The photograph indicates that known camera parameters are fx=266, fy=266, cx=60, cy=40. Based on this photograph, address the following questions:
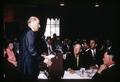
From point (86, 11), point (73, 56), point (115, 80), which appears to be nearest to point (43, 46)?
point (73, 56)

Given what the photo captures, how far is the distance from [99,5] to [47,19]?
841 millimetres

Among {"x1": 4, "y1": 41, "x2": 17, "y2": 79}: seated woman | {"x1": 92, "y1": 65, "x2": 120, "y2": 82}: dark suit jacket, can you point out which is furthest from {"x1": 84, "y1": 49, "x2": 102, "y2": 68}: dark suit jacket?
{"x1": 4, "y1": 41, "x2": 17, "y2": 79}: seated woman

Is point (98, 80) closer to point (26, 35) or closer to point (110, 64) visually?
point (110, 64)

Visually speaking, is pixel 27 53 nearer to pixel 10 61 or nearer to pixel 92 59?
pixel 10 61

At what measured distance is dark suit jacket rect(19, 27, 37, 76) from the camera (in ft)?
13.3

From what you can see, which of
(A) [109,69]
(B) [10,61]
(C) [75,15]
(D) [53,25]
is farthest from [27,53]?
(A) [109,69]

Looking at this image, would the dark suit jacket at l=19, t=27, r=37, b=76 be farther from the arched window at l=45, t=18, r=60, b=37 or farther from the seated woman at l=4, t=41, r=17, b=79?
the arched window at l=45, t=18, r=60, b=37

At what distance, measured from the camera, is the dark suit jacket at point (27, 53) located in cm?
406

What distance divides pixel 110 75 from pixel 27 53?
132 centimetres

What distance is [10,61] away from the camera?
13.3 ft

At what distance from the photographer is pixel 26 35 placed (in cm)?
407

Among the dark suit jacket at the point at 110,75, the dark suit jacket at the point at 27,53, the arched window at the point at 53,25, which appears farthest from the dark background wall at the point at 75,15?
the dark suit jacket at the point at 110,75

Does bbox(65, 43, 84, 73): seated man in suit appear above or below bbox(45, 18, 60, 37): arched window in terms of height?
below

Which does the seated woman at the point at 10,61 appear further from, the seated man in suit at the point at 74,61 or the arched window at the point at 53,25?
the seated man in suit at the point at 74,61
